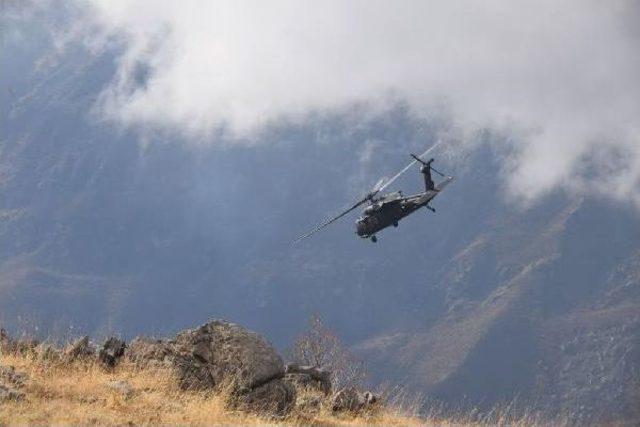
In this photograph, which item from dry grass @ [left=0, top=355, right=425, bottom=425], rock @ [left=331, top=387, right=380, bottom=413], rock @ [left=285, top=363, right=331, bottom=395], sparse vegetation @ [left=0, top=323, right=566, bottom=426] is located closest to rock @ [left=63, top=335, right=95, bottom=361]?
sparse vegetation @ [left=0, top=323, right=566, bottom=426]

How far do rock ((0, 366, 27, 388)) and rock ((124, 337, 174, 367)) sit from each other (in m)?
2.81

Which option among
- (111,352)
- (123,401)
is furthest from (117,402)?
(111,352)

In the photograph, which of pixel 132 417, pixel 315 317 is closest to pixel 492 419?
pixel 132 417

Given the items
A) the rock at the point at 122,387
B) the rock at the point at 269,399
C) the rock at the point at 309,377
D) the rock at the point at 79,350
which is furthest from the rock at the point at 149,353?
the rock at the point at 309,377

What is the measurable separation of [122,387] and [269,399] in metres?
2.95

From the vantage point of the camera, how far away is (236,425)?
1468cm

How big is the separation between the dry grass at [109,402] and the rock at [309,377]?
3125 mm

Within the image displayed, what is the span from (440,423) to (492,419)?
1573mm

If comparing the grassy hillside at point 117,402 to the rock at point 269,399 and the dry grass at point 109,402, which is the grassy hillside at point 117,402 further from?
the rock at point 269,399

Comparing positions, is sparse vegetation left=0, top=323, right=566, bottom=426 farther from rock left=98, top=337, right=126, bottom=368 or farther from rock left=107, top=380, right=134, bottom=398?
rock left=98, top=337, right=126, bottom=368

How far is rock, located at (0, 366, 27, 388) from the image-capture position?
1512cm

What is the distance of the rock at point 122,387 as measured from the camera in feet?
51.4

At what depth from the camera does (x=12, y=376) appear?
15328 mm

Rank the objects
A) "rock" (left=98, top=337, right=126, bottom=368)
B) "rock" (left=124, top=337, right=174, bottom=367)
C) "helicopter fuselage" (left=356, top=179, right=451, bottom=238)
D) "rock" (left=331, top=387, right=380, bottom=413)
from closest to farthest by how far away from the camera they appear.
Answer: "rock" (left=124, top=337, right=174, bottom=367) < "rock" (left=98, top=337, right=126, bottom=368) < "rock" (left=331, top=387, right=380, bottom=413) < "helicopter fuselage" (left=356, top=179, right=451, bottom=238)
